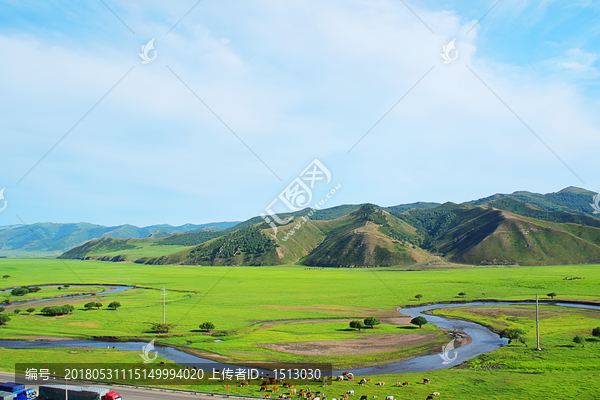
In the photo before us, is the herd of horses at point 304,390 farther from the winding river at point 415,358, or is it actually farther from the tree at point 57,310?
the tree at point 57,310

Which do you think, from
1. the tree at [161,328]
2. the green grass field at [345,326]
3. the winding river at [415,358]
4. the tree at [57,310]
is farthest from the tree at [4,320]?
the tree at [161,328]

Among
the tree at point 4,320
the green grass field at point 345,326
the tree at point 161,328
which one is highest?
the tree at point 4,320

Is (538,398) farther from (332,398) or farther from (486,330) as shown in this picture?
(486,330)

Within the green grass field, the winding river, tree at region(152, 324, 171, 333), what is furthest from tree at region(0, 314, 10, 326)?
tree at region(152, 324, 171, 333)

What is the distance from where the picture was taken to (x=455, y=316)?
84.1 meters

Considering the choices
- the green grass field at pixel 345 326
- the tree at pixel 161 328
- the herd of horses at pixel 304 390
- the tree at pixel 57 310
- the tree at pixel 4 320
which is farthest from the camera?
the tree at pixel 57 310

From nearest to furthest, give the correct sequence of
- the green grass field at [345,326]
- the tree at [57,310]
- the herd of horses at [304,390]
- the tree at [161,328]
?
the herd of horses at [304,390] < the green grass field at [345,326] < the tree at [161,328] < the tree at [57,310]

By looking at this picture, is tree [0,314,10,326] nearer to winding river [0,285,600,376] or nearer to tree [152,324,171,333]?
winding river [0,285,600,376]

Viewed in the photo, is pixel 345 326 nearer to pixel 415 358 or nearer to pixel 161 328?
pixel 415 358

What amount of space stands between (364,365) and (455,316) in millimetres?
44323

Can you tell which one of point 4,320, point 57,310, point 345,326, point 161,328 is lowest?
point 345,326

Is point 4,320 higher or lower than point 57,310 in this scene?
higher

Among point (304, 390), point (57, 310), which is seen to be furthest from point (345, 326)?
point (57, 310)

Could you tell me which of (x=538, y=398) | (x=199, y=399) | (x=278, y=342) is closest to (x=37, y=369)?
(x=199, y=399)
